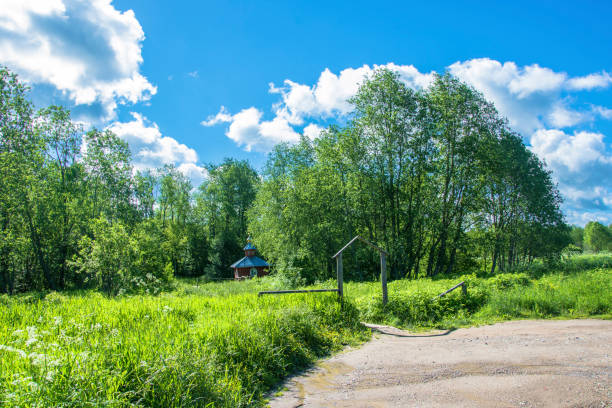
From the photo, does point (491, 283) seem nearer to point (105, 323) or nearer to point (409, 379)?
point (409, 379)

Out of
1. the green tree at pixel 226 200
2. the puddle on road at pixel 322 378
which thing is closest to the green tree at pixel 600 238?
the green tree at pixel 226 200

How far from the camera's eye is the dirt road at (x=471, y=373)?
186 inches

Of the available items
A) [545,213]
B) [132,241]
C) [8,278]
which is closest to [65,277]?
[8,278]

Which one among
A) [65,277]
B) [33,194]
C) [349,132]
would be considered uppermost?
[349,132]

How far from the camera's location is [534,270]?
1908 centimetres

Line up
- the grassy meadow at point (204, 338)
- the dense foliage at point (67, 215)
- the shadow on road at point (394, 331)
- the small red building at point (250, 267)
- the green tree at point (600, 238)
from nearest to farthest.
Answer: the grassy meadow at point (204, 338) < the shadow on road at point (394, 331) < the dense foliage at point (67, 215) < the small red building at point (250, 267) < the green tree at point (600, 238)

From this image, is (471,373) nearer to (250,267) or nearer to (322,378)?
(322,378)

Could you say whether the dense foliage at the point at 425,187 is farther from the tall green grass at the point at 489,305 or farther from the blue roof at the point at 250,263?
the tall green grass at the point at 489,305

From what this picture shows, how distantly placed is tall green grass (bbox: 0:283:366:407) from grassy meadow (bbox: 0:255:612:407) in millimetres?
15

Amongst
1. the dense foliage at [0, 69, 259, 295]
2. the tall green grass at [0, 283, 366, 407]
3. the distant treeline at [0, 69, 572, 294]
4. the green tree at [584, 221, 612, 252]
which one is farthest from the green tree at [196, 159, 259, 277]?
the green tree at [584, 221, 612, 252]

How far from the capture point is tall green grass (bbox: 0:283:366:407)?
3.46 metres

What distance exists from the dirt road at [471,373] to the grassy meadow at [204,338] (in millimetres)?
757

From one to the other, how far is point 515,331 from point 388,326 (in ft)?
11.0

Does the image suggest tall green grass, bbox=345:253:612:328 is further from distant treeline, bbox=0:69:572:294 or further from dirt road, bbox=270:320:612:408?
distant treeline, bbox=0:69:572:294
